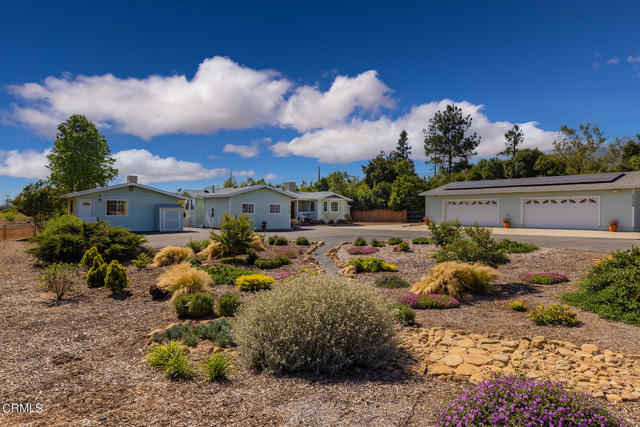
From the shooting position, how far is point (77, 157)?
36.5 meters

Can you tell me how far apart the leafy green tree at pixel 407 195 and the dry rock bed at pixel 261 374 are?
102 feet

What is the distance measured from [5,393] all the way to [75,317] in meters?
2.80

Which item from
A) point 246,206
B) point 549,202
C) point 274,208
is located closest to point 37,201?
point 246,206

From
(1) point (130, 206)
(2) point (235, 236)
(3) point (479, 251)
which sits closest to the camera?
(3) point (479, 251)

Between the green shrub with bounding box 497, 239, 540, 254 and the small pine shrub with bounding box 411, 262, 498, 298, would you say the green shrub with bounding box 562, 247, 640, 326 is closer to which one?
the small pine shrub with bounding box 411, 262, 498, 298

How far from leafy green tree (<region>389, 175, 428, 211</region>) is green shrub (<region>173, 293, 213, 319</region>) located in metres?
32.6

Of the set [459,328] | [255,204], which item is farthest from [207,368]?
[255,204]

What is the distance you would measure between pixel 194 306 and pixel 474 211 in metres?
26.7

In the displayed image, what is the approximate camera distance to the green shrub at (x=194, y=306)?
5.90m

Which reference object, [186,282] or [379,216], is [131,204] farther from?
[379,216]

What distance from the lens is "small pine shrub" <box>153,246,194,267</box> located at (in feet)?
36.1

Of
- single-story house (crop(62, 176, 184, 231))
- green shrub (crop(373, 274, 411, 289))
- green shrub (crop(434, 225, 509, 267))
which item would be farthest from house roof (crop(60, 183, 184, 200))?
green shrub (crop(434, 225, 509, 267))

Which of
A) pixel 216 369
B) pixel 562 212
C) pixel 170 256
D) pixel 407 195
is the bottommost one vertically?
pixel 216 369

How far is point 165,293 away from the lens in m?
7.38
